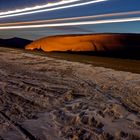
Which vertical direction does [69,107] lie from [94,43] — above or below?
below

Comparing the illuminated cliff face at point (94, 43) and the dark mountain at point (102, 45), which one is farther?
the illuminated cliff face at point (94, 43)

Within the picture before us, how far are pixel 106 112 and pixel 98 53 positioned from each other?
9.21 meters

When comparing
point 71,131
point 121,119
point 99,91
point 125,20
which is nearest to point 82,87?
point 99,91

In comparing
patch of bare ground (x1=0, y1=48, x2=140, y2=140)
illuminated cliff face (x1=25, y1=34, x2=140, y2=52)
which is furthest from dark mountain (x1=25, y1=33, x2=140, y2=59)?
patch of bare ground (x1=0, y1=48, x2=140, y2=140)

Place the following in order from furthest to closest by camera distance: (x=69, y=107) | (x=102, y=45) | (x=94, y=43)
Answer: (x=94, y=43)
(x=102, y=45)
(x=69, y=107)

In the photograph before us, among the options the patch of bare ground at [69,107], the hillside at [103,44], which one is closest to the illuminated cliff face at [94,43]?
the hillside at [103,44]

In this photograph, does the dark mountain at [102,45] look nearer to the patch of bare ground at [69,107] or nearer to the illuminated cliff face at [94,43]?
the illuminated cliff face at [94,43]

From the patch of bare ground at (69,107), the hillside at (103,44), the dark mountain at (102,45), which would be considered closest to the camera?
the patch of bare ground at (69,107)

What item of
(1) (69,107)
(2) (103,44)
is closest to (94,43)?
(2) (103,44)

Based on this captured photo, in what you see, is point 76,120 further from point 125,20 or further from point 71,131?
point 125,20

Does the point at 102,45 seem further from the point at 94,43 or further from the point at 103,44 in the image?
the point at 94,43

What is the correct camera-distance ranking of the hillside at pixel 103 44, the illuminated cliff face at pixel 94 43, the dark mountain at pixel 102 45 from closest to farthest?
1. the dark mountain at pixel 102 45
2. the hillside at pixel 103 44
3. the illuminated cliff face at pixel 94 43

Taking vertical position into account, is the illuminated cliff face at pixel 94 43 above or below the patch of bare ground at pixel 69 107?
above

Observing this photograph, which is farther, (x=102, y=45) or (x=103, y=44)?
(x=103, y=44)
